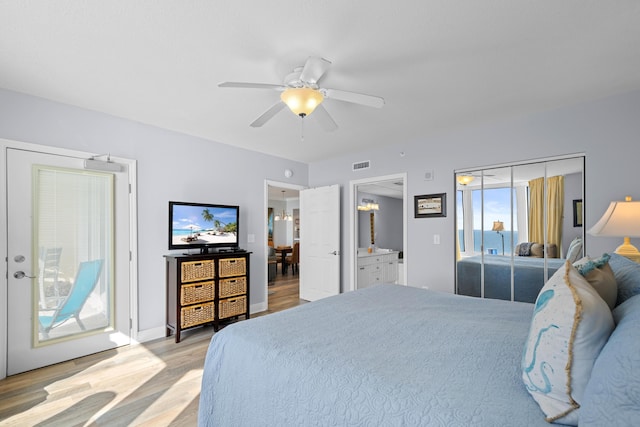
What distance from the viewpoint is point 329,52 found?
83.8 inches

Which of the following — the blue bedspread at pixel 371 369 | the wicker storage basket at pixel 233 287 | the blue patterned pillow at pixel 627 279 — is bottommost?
the wicker storage basket at pixel 233 287

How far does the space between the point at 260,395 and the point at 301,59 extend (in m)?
2.08

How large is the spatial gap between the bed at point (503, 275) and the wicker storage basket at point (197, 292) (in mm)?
3025

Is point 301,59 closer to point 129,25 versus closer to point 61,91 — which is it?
point 129,25

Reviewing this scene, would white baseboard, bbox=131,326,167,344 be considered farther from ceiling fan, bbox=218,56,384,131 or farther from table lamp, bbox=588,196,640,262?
table lamp, bbox=588,196,640,262

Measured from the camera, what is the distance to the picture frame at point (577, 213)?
3062 millimetres

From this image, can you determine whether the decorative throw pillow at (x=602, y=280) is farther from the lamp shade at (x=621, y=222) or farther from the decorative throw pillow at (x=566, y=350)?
the lamp shade at (x=621, y=222)

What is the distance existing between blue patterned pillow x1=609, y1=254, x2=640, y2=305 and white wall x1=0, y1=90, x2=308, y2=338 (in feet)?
13.0

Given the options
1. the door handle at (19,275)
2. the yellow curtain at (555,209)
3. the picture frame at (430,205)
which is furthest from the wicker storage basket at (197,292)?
the yellow curtain at (555,209)

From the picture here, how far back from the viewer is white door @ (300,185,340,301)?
4.94 m

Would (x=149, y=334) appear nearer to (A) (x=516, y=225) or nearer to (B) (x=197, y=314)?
(B) (x=197, y=314)

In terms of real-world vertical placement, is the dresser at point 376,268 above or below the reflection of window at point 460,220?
below

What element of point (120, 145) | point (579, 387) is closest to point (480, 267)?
point (579, 387)

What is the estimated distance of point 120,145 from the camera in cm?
337
